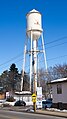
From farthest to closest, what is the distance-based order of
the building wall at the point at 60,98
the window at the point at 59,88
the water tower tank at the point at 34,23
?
the water tower tank at the point at 34,23
the window at the point at 59,88
the building wall at the point at 60,98

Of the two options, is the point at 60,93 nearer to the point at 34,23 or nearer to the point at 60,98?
the point at 60,98

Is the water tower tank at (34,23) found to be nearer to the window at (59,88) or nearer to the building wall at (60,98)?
the building wall at (60,98)

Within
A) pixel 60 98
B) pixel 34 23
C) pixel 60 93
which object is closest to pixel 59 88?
pixel 60 93

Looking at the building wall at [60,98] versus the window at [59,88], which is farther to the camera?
the window at [59,88]

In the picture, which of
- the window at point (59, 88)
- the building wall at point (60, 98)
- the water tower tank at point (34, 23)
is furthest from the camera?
the water tower tank at point (34, 23)

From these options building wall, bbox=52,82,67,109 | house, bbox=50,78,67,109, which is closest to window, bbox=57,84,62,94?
house, bbox=50,78,67,109

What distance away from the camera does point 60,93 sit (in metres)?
42.0

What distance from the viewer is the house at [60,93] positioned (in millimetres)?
40750

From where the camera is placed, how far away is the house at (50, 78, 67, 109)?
40.8m

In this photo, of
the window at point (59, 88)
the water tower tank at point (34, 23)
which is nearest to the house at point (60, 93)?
the window at point (59, 88)

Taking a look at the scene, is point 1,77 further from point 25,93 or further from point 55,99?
point 55,99

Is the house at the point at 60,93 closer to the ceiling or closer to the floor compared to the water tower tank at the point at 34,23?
closer to the floor

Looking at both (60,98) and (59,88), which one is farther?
(59,88)

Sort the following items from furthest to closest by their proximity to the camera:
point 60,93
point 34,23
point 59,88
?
1. point 34,23
2. point 59,88
3. point 60,93
